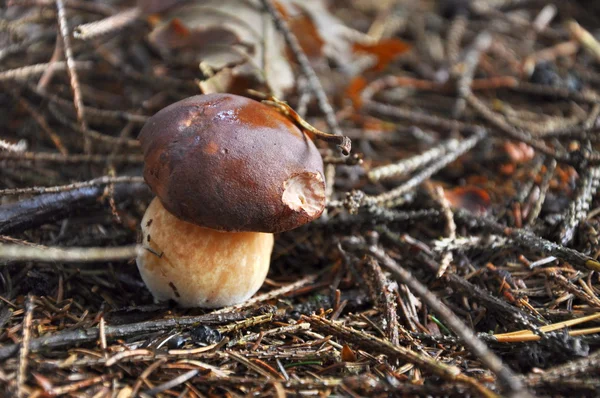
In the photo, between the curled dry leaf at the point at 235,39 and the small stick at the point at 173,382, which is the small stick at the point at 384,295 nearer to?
the small stick at the point at 173,382

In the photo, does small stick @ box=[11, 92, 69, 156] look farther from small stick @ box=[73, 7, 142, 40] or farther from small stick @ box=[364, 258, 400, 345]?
small stick @ box=[364, 258, 400, 345]

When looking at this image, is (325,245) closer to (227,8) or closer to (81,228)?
(81,228)

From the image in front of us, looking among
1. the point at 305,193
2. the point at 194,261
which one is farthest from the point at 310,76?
the point at 194,261

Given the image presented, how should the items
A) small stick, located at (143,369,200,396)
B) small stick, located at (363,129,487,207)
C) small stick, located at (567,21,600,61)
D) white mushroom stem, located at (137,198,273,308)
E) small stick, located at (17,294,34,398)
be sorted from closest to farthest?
small stick, located at (17,294,34,398) → small stick, located at (143,369,200,396) → white mushroom stem, located at (137,198,273,308) → small stick, located at (363,129,487,207) → small stick, located at (567,21,600,61)

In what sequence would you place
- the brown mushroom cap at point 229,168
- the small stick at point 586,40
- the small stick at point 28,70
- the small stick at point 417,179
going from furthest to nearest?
the small stick at point 586,40
the small stick at point 28,70
the small stick at point 417,179
the brown mushroom cap at point 229,168

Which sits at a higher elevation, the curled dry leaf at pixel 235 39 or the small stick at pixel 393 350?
the curled dry leaf at pixel 235 39

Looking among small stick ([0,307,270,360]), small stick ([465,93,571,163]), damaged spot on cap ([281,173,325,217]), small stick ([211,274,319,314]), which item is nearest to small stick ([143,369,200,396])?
small stick ([0,307,270,360])

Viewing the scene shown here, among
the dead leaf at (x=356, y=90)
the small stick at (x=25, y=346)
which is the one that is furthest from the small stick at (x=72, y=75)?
the dead leaf at (x=356, y=90)
